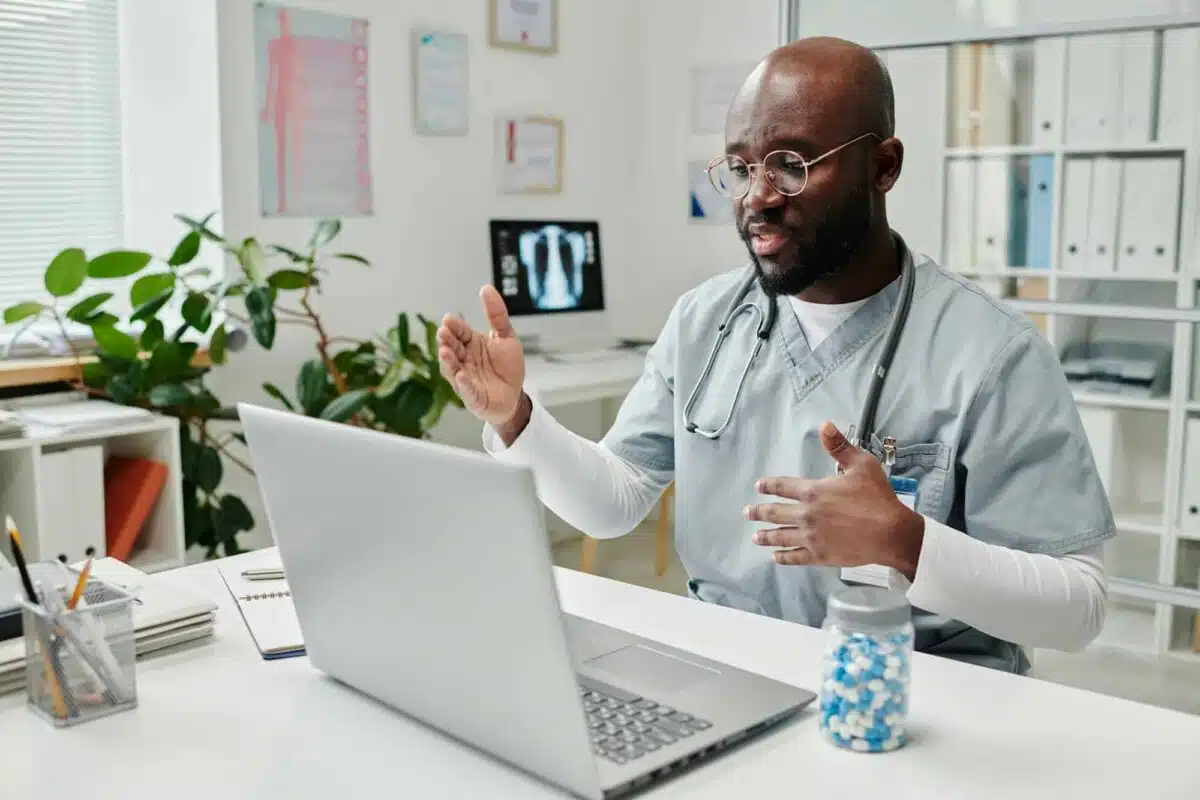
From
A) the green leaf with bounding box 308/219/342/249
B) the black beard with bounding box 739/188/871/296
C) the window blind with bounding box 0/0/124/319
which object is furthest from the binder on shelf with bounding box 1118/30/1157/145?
the window blind with bounding box 0/0/124/319

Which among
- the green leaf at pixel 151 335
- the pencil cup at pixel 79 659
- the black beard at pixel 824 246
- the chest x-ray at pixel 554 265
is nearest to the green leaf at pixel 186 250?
the green leaf at pixel 151 335

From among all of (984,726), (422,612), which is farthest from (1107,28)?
(422,612)

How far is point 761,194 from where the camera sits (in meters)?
1.45

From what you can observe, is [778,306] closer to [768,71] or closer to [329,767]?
[768,71]

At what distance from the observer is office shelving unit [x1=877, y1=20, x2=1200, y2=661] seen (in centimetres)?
278

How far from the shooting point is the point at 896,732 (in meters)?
0.97

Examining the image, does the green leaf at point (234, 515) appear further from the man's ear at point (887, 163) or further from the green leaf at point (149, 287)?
the man's ear at point (887, 163)

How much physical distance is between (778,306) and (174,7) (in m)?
2.21

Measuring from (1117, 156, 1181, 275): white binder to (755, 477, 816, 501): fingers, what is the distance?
6.89 feet

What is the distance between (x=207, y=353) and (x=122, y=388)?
300mm

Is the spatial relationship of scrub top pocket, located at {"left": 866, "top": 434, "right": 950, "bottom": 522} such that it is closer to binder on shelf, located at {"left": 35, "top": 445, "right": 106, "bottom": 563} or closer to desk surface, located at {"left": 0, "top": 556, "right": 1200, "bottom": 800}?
desk surface, located at {"left": 0, "top": 556, "right": 1200, "bottom": 800}

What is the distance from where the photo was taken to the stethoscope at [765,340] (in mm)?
1394

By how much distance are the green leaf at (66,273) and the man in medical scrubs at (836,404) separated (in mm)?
1618

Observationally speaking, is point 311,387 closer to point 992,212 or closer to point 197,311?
point 197,311
